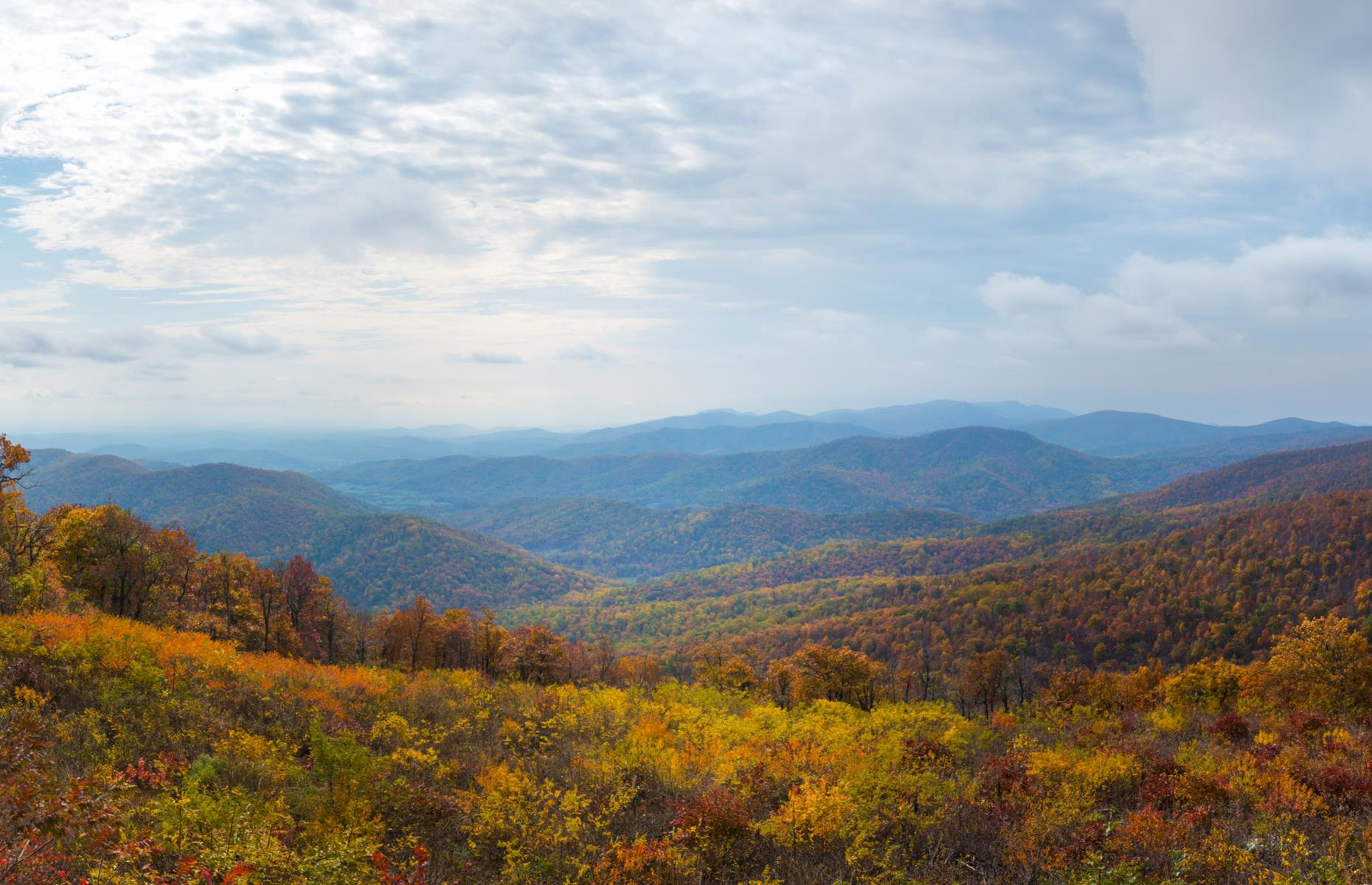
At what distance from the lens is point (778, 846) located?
13.9m

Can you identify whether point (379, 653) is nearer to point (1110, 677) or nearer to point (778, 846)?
point (778, 846)

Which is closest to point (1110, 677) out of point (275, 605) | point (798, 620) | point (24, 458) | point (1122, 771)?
point (1122, 771)

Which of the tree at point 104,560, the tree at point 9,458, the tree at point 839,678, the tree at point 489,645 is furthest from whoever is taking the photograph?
the tree at point 489,645

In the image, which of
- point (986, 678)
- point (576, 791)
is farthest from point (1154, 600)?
point (576, 791)

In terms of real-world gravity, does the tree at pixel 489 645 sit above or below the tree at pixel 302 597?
below

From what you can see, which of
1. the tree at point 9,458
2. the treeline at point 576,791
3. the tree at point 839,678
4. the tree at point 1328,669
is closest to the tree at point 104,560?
the tree at point 9,458

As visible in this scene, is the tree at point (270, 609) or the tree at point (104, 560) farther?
the tree at point (270, 609)

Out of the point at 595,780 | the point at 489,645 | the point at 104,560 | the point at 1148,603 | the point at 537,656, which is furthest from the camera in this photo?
the point at 1148,603

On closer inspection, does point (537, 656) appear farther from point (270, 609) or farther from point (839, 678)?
point (839, 678)

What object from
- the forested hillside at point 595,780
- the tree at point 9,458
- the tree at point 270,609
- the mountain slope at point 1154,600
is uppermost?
the tree at point 9,458

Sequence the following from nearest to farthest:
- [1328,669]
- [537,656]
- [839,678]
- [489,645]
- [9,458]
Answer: [9,458] → [1328,669] → [839,678] → [537,656] → [489,645]

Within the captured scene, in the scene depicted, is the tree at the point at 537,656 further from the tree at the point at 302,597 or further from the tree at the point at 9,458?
the tree at the point at 9,458

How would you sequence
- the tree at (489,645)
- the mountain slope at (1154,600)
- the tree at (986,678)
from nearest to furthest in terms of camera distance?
the tree at (986,678) → the tree at (489,645) → the mountain slope at (1154,600)

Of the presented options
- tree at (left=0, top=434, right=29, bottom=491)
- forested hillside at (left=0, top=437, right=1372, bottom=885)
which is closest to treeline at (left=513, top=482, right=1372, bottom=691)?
forested hillside at (left=0, top=437, right=1372, bottom=885)
